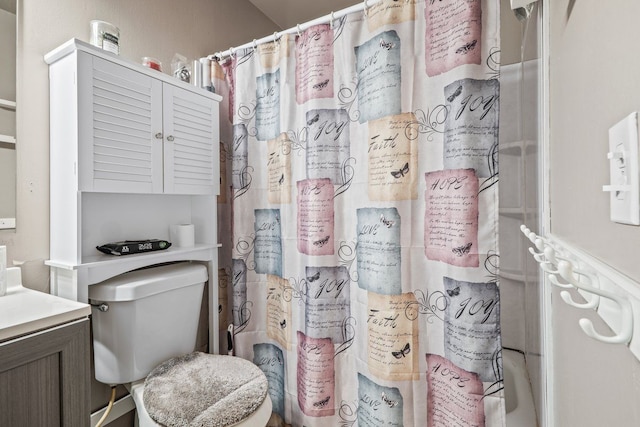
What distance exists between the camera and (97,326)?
119cm

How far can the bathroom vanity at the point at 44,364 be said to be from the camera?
755mm

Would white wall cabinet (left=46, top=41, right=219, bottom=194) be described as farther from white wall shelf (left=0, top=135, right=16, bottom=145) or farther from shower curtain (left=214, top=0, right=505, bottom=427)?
shower curtain (left=214, top=0, right=505, bottom=427)

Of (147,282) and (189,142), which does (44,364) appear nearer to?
(147,282)

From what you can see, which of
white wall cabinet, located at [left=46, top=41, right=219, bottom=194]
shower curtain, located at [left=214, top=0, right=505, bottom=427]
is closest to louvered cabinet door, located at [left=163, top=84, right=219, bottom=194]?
white wall cabinet, located at [left=46, top=41, right=219, bottom=194]

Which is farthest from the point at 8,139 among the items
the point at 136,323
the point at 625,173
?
the point at 625,173

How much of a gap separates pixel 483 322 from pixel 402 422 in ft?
1.73

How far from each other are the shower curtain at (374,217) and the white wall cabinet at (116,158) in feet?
0.82

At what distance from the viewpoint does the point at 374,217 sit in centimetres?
128

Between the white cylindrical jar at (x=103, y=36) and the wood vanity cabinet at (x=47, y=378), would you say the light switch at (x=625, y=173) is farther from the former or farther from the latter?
the white cylindrical jar at (x=103, y=36)

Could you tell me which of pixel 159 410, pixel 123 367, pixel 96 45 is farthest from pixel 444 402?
pixel 96 45

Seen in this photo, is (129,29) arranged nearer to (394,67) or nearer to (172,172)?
(172,172)

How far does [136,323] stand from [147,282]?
16 centimetres

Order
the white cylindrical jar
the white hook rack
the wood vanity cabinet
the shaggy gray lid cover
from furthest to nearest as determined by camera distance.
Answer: the white cylindrical jar, the shaggy gray lid cover, the wood vanity cabinet, the white hook rack

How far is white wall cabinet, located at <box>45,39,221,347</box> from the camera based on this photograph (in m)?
1.11
